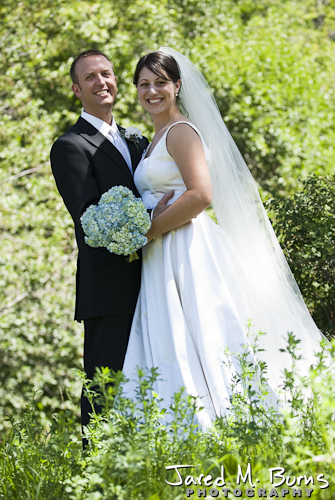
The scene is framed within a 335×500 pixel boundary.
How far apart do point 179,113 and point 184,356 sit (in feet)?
4.98

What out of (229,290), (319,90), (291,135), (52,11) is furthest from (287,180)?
(229,290)

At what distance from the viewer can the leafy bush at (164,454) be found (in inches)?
63.9

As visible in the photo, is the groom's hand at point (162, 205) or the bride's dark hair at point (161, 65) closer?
the groom's hand at point (162, 205)

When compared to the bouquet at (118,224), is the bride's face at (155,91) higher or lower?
Answer: higher

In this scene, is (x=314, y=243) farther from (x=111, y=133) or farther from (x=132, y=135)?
(x=111, y=133)

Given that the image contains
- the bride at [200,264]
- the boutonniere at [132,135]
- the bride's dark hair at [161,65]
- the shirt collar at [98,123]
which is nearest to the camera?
the bride at [200,264]

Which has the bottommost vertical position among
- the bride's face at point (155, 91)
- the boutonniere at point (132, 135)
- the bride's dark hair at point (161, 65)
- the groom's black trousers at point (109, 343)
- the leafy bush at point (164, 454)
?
the leafy bush at point (164, 454)

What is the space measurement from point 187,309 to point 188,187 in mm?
687

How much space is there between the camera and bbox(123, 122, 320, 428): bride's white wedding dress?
250cm

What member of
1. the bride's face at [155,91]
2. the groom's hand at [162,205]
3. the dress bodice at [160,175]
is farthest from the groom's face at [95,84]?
the groom's hand at [162,205]

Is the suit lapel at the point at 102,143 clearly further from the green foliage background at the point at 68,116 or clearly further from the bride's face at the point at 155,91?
the green foliage background at the point at 68,116

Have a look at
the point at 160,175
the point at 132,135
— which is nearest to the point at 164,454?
the point at 160,175

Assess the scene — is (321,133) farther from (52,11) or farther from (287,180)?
(52,11)

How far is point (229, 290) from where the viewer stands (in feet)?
8.98
